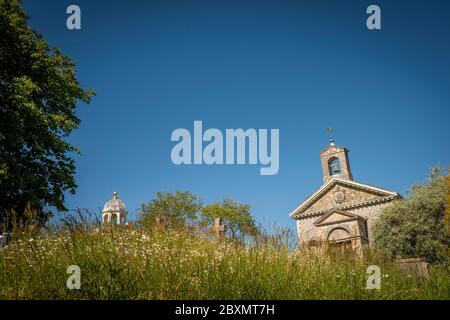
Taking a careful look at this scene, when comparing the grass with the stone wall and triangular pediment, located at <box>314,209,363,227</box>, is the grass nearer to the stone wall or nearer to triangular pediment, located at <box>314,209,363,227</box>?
triangular pediment, located at <box>314,209,363,227</box>

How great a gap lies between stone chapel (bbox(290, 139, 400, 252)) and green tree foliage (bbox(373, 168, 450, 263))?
252cm

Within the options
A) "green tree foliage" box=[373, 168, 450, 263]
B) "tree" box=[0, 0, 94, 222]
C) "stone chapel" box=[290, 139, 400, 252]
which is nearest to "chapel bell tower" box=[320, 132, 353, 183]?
"stone chapel" box=[290, 139, 400, 252]

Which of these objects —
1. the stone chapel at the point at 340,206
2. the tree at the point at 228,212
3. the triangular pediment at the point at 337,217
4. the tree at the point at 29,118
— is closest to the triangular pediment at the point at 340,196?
the stone chapel at the point at 340,206

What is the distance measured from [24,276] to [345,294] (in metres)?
4.78

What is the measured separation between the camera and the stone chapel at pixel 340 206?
2733 cm

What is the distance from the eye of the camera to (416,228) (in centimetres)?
2266

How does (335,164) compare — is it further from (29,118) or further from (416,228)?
(29,118)

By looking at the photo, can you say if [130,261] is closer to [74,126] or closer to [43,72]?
[74,126]

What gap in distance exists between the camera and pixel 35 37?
17.3 metres

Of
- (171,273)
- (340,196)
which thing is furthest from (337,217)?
(171,273)

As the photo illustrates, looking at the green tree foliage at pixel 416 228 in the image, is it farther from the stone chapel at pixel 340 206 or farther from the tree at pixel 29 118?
the tree at pixel 29 118

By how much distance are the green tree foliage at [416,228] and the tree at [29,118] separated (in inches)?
774

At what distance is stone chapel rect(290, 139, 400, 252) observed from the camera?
27.3 m
